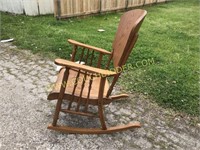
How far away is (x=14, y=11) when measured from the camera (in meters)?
6.43

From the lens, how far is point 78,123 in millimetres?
2562

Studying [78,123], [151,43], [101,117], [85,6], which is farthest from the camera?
[85,6]


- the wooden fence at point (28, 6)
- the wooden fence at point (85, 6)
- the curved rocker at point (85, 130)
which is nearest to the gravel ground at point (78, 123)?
the curved rocker at point (85, 130)

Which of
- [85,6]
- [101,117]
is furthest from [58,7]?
[101,117]

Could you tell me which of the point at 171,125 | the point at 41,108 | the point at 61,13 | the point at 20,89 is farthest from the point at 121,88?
the point at 61,13

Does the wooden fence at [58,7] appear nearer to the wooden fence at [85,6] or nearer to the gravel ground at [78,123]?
the wooden fence at [85,6]

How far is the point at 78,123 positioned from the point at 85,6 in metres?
4.41

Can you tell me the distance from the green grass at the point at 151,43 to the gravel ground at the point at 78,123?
0.82 ft

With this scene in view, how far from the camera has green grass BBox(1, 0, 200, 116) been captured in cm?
317

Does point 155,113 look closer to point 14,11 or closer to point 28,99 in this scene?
point 28,99

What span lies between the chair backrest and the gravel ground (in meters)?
0.74

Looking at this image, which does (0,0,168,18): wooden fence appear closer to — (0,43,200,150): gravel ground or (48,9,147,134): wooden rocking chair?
(0,43,200,150): gravel ground

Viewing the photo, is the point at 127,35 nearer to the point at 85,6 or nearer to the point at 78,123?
the point at 78,123

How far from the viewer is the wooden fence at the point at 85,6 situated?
5875mm
